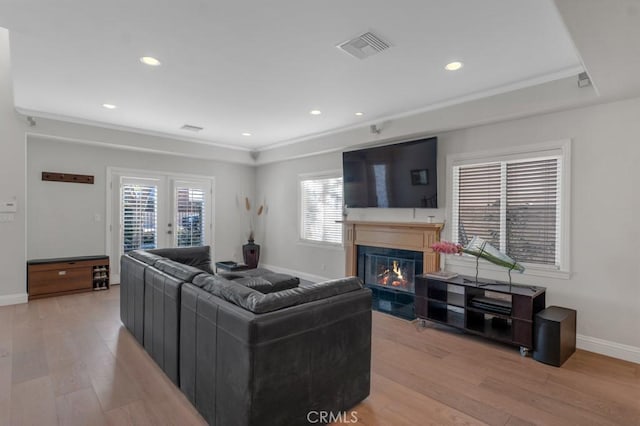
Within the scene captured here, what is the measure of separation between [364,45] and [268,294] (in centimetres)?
211

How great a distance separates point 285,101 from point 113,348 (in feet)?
10.8

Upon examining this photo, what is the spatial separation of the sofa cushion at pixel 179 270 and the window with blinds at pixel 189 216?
3.77 m

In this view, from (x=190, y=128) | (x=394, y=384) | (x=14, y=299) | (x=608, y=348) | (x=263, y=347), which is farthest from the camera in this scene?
(x=190, y=128)

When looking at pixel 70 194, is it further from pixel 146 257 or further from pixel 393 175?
pixel 393 175

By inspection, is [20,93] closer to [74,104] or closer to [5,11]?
[74,104]

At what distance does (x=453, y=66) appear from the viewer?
10.4 feet

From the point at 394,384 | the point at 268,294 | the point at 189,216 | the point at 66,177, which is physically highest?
the point at 66,177

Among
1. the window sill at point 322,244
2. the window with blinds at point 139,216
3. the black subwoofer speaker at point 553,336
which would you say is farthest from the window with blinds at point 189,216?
the black subwoofer speaker at point 553,336

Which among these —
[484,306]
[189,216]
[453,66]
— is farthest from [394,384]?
[189,216]

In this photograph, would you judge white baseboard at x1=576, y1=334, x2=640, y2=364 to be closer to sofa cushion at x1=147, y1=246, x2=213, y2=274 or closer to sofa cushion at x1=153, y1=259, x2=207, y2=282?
sofa cushion at x1=153, y1=259, x2=207, y2=282

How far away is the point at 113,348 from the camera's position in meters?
3.30

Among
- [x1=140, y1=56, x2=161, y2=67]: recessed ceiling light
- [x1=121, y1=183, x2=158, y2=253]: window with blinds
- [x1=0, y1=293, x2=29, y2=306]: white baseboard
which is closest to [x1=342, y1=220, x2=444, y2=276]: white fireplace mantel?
[x1=140, y1=56, x2=161, y2=67]: recessed ceiling light

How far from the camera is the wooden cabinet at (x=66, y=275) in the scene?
4949 mm

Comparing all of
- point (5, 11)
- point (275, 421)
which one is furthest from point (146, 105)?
point (275, 421)
